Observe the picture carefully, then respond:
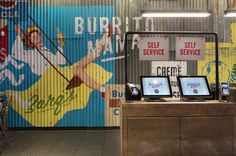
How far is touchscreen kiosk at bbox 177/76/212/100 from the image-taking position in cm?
592

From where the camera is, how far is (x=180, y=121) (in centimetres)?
545

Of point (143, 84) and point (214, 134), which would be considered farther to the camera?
point (143, 84)

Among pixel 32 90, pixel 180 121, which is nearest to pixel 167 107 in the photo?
pixel 180 121

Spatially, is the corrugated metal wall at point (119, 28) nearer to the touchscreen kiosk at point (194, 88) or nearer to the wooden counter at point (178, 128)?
the touchscreen kiosk at point (194, 88)

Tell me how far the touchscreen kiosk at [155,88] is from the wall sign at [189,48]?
91cm

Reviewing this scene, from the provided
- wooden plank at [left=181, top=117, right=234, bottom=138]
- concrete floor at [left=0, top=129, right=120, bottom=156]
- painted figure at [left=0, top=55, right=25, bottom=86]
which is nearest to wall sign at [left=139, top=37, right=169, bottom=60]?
wooden plank at [left=181, top=117, right=234, bottom=138]

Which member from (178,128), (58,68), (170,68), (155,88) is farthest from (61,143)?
(170,68)

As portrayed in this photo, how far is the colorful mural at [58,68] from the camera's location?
30.6 ft

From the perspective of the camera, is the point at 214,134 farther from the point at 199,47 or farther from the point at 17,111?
the point at 17,111

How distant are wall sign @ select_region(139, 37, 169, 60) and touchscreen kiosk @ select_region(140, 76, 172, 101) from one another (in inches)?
26.7

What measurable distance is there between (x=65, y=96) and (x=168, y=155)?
14.9 feet

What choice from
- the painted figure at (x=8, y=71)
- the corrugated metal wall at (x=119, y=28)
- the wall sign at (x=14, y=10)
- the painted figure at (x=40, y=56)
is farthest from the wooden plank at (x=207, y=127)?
the wall sign at (x=14, y=10)

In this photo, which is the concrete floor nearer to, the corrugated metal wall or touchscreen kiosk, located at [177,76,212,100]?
the corrugated metal wall

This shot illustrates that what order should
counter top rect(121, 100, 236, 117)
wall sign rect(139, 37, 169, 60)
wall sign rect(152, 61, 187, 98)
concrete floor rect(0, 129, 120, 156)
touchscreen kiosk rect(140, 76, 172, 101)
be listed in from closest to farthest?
counter top rect(121, 100, 236, 117) → touchscreen kiosk rect(140, 76, 172, 101) → wall sign rect(139, 37, 169, 60) → concrete floor rect(0, 129, 120, 156) → wall sign rect(152, 61, 187, 98)
